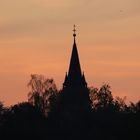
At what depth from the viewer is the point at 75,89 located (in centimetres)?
16750

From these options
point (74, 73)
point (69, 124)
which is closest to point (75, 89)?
point (74, 73)

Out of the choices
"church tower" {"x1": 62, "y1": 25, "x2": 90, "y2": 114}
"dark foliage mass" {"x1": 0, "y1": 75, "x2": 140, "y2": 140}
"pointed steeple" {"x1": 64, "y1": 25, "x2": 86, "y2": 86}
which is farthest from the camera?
"pointed steeple" {"x1": 64, "y1": 25, "x2": 86, "y2": 86}

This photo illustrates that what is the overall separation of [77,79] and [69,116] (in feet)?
66.1

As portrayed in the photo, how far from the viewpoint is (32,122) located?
143 meters

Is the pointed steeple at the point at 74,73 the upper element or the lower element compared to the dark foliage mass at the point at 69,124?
upper

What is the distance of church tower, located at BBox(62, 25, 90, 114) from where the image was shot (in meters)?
163

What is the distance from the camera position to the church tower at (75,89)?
163 meters

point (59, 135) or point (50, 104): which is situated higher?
point (50, 104)

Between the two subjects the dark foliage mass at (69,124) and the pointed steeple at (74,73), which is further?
the pointed steeple at (74,73)

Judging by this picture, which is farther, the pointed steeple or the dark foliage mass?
the pointed steeple

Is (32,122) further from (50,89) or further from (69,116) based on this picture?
(50,89)

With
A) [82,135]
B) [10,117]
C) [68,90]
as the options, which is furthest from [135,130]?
[68,90]

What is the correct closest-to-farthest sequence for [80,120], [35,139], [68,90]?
[35,139] → [80,120] → [68,90]

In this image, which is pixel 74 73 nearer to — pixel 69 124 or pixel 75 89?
pixel 75 89
